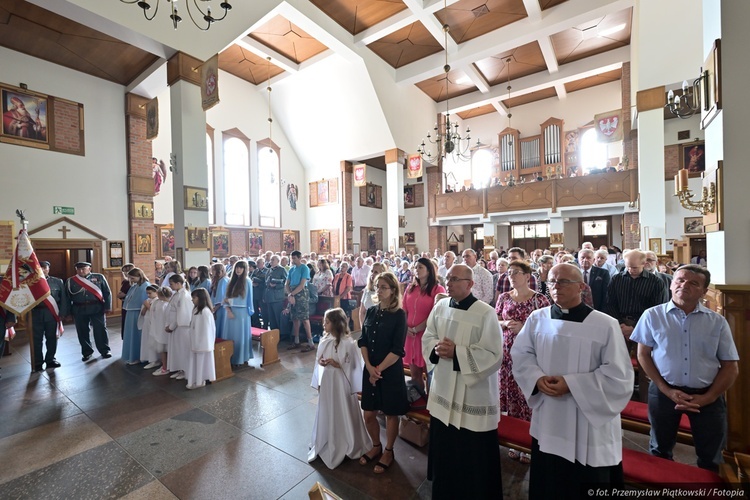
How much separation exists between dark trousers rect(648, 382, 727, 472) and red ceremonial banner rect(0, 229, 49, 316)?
25.8 ft

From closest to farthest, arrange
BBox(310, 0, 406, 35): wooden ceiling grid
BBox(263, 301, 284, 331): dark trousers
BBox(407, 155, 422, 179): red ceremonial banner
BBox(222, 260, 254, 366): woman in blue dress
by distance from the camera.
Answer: BBox(222, 260, 254, 366): woman in blue dress
BBox(263, 301, 284, 331): dark trousers
BBox(310, 0, 406, 35): wooden ceiling grid
BBox(407, 155, 422, 179): red ceremonial banner

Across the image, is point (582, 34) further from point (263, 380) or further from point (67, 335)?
point (67, 335)

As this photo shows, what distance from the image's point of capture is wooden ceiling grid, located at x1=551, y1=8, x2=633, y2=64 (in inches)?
495

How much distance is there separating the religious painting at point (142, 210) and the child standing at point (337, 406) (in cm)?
1050

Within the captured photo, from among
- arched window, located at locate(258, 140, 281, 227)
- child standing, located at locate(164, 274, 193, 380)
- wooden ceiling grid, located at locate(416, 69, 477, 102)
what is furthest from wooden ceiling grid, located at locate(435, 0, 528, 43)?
child standing, located at locate(164, 274, 193, 380)

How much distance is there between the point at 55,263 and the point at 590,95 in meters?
23.9

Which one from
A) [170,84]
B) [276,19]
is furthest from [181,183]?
[276,19]

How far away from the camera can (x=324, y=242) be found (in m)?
18.2

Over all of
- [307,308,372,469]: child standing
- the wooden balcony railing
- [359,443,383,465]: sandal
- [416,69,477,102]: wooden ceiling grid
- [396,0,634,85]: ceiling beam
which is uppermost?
[416,69,477,102]: wooden ceiling grid

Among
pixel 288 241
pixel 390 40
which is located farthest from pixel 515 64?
pixel 288 241

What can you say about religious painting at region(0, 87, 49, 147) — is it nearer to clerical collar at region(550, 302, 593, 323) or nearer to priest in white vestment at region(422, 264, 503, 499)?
priest in white vestment at region(422, 264, 503, 499)

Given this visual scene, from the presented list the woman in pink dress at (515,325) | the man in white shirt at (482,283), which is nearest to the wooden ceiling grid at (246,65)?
the man in white shirt at (482,283)

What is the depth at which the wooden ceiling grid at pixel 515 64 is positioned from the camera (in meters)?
A: 14.5

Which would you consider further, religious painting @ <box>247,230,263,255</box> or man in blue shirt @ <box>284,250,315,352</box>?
religious painting @ <box>247,230,263,255</box>
